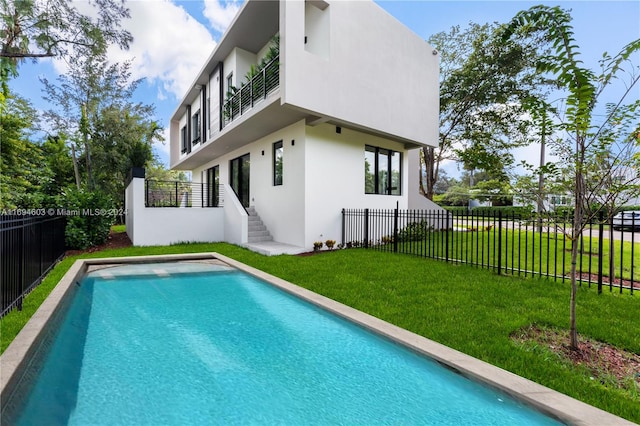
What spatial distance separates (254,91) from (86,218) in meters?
7.40

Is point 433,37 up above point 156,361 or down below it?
above

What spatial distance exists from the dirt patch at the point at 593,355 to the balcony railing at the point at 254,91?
341 inches

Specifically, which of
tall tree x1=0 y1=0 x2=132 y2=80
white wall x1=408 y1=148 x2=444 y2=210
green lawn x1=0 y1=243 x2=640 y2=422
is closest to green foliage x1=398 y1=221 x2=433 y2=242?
green lawn x1=0 y1=243 x2=640 y2=422

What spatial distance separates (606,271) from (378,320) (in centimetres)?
719

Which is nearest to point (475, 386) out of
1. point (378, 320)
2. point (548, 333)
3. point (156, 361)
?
point (378, 320)

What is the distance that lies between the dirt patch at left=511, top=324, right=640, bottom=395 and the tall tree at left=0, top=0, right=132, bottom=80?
1350cm

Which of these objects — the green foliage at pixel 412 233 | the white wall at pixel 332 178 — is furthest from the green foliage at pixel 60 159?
the green foliage at pixel 412 233

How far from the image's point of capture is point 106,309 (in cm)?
534

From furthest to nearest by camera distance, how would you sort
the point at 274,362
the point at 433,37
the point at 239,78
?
the point at 433,37
the point at 239,78
the point at 274,362

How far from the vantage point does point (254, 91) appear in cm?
1069

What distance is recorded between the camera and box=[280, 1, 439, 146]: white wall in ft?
27.6

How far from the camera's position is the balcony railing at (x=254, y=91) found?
957 cm

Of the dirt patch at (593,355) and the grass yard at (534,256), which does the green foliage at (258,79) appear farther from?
the dirt patch at (593,355)

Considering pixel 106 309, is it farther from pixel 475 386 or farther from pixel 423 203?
pixel 423 203
